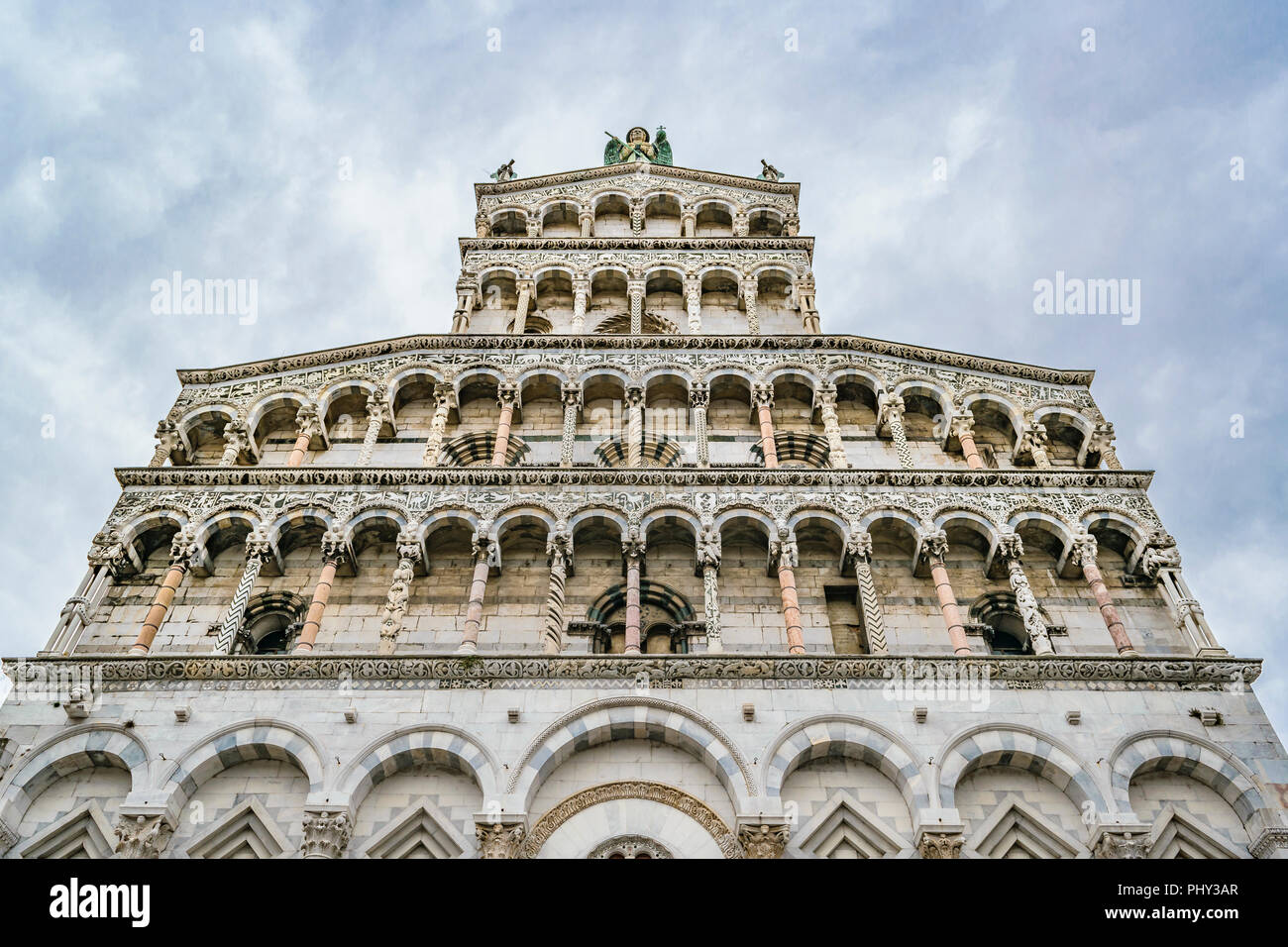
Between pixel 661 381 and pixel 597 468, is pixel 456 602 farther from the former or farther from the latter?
pixel 661 381

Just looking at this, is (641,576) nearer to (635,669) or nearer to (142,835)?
(635,669)

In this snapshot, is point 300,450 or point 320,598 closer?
point 320,598

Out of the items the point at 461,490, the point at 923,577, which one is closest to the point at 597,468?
the point at 461,490

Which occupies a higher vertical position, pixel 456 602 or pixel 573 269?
pixel 573 269

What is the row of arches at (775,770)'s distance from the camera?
1402 cm

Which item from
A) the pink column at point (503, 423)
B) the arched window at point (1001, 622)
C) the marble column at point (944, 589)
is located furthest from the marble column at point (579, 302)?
the arched window at point (1001, 622)

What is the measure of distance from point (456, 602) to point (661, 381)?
6.54 metres

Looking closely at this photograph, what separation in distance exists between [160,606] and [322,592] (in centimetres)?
251

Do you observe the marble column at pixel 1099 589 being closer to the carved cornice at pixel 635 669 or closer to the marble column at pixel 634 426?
the carved cornice at pixel 635 669

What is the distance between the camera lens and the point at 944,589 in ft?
54.6

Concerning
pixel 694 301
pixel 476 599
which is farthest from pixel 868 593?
pixel 694 301

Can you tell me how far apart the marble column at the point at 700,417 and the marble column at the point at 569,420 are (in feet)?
7.39
